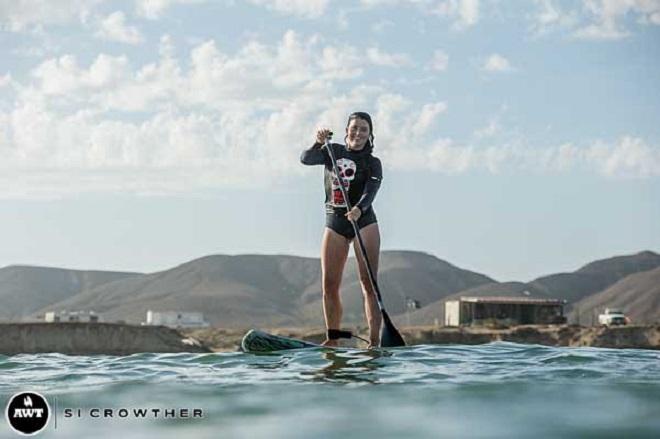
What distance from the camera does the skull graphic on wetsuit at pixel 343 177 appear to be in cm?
1257

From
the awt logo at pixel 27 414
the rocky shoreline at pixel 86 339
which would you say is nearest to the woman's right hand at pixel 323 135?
the awt logo at pixel 27 414

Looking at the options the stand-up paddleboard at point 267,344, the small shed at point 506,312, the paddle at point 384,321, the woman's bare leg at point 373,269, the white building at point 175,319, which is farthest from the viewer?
the white building at point 175,319

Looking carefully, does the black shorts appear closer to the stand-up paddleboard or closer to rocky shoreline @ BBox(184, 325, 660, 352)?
the stand-up paddleboard

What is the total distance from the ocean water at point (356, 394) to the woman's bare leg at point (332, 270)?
169cm

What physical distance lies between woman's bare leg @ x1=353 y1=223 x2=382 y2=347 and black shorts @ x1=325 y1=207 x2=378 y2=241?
0.21 ft

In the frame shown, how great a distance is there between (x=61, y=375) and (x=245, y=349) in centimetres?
303

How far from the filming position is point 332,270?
41.0 feet

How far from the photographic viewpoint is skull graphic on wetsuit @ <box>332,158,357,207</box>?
1257 centimetres

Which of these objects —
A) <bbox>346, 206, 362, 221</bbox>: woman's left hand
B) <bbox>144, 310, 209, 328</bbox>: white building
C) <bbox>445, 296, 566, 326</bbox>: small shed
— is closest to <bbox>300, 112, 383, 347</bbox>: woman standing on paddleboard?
<bbox>346, 206, 362, 221</bbox>: woman's left hand

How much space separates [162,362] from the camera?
34.4ft

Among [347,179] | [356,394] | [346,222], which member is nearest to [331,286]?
[346,222]

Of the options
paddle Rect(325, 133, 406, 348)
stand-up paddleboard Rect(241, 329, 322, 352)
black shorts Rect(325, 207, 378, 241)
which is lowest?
stand-up paddleboard Rect(241, 329, 322, 352)

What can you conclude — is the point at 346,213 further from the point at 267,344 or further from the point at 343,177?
the point at 267,344

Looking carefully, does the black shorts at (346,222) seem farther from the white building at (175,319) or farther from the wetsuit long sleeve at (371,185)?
the white building at (175,319)
